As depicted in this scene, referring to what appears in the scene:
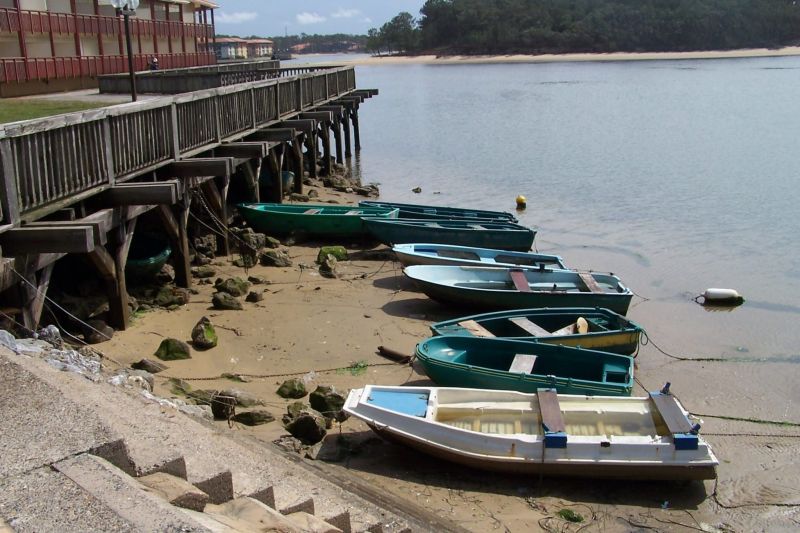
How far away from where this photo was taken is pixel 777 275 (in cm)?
1842

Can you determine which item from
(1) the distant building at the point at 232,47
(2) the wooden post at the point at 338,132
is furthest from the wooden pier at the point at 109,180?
(1) the distant building at the point at 232,47

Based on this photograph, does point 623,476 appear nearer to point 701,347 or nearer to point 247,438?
point 247,438

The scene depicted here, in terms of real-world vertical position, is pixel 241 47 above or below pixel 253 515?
above

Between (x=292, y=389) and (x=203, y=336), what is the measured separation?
1864 mm

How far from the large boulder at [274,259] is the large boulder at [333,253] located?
626 mm

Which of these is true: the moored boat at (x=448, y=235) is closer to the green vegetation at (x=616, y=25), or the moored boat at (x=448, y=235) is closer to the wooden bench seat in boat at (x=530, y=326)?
the wooden bench seat in boat at (x=530, y=326)

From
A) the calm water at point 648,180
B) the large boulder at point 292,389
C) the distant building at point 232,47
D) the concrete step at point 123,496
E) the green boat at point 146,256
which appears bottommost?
the calm water at point 648,180

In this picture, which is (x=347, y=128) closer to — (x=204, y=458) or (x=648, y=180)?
(x=648, y=180)

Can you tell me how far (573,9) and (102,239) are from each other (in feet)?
447

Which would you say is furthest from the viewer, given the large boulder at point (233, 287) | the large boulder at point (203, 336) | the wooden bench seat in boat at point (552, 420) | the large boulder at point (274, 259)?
the large boulder at point (274, 259)

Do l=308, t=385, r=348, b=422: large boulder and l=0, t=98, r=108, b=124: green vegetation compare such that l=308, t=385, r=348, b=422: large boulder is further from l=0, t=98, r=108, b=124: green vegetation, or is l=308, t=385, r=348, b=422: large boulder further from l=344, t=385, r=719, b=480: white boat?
l=0, t=98, r=108, b=124: green vegetation

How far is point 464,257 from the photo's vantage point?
16281mm

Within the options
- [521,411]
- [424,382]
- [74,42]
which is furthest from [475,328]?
[74,42]

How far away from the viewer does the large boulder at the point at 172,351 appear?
1072 centimetres
